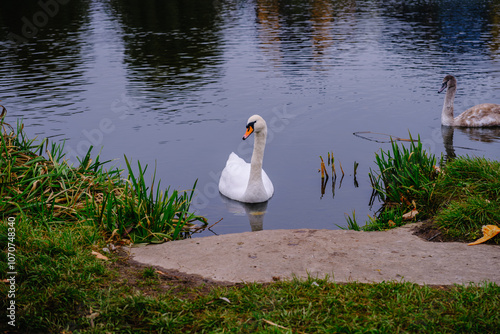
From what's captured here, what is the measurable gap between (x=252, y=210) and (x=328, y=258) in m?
3.86

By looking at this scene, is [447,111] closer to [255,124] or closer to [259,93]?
[259,93]

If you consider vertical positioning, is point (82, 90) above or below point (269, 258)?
below

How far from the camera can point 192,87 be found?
1716 centimetres

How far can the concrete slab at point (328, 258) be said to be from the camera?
15.8 ft

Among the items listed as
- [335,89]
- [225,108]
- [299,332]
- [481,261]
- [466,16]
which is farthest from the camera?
[466,16]

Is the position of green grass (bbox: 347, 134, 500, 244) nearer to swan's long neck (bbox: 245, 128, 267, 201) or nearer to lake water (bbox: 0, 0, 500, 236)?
lake water (bbox: 0, 0, 500, 236)

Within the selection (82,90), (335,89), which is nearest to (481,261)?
(335,89)

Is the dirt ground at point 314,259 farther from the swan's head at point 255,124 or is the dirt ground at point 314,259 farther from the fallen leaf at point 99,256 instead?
the swan's head at point 255,124

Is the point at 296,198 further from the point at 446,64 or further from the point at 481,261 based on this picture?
the point at 446,64

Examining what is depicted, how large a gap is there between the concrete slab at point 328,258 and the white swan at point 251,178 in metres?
2.91

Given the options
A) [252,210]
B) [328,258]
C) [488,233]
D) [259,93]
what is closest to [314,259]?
[328,258]

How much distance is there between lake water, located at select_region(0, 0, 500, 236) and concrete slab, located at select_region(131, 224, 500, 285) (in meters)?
2.32

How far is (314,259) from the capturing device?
205 inches

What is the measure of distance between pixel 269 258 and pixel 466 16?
31.3 meters
